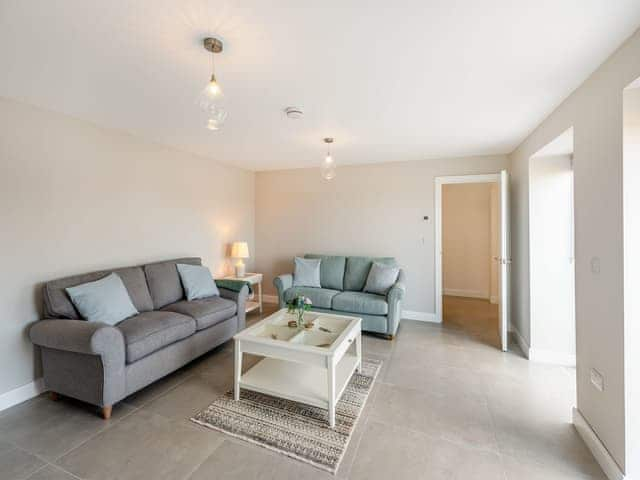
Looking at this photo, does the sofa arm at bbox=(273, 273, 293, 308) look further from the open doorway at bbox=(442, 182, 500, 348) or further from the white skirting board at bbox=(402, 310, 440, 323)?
the open doorway at bbox=(442, 182, 500, 348)

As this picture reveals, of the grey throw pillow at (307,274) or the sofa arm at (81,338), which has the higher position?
the grey throw pillow at (307,274)

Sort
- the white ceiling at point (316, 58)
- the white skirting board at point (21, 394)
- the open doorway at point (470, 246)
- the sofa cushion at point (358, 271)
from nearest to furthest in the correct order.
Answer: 1. the white ceiling at point (316, 58)
2. the white skirting board at point (21, 394)
3. the sofa cushion at point (358, 271)
4. the open doorway at point (470, 246)

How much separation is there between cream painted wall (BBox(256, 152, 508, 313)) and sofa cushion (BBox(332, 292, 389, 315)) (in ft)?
3.20

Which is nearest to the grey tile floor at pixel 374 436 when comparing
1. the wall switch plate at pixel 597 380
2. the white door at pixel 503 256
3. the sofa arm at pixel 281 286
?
the wall switch plate at pixel 597 380

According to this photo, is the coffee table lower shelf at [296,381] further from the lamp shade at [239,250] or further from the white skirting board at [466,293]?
the white skirting board at [466,293]

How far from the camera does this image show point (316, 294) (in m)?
3.87

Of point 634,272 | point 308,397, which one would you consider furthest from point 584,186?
point 308,397

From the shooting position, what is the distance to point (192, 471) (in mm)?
1614

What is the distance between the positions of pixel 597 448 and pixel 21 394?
400cm

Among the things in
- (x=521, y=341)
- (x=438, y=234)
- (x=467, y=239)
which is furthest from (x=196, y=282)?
(x=467, y=239)

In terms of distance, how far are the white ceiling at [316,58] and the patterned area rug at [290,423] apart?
2353 millimetres

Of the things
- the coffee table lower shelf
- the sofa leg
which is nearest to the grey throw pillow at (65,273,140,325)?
the sofa leg

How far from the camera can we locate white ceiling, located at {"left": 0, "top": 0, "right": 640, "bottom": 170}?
1352 mm

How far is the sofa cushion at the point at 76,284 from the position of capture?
2.27 metres
